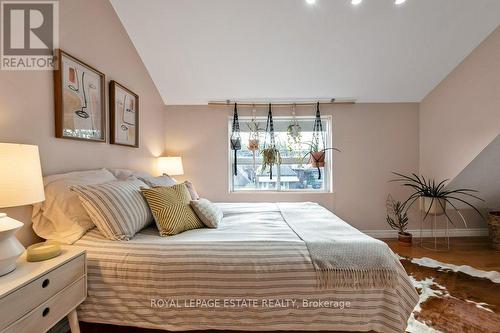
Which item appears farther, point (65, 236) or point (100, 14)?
point (100, 14)

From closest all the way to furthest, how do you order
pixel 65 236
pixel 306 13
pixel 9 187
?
pixel 9 187
pixel 65 236
pixel 306 13

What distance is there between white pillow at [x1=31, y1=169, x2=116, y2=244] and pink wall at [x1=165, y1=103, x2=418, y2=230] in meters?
1.96

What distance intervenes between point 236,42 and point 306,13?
2.43 ft

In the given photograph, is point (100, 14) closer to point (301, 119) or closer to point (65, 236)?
point (65, 236)

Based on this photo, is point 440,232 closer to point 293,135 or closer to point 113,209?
point 293,135

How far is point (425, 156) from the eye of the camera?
124 inches

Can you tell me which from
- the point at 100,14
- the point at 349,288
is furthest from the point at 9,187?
the point at 100,14

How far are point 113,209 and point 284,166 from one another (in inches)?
96.7

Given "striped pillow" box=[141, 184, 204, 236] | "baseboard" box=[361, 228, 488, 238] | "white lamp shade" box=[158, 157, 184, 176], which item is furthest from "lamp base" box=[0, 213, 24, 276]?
"baseboard" box=[361, 228, 488, 238]

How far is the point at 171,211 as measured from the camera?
1609 mm

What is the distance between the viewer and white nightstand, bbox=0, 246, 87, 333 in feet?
2.73

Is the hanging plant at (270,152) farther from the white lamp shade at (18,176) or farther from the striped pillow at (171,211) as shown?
the white lamp shade at (18,176)

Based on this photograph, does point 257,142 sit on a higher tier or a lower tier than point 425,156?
higher

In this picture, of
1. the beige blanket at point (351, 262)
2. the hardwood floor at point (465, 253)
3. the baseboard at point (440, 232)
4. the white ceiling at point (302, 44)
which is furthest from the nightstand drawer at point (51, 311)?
the baseboard at point (440, 232)
